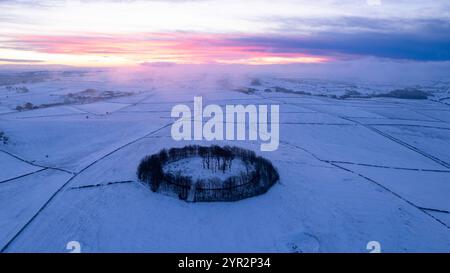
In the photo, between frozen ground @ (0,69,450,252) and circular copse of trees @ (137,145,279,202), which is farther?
circular copse of trees @ (137,145,279,202)

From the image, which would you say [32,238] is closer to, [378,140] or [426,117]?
[378,140]

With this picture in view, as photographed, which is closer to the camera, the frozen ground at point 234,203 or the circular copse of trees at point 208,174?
the frozen ground at point 234,203

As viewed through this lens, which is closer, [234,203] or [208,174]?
[234,203]

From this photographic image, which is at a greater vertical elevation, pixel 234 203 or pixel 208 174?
pixel 208 174

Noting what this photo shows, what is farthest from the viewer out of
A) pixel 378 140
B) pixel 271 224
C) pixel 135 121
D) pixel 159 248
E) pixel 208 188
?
pixel 135 121

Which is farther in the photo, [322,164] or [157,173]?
[322,164]

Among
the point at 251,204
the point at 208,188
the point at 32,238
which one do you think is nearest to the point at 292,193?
the point at 251,204
